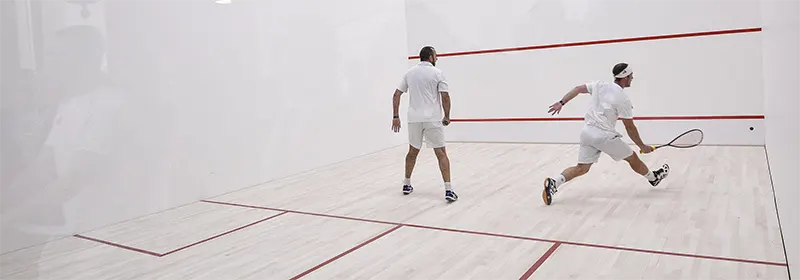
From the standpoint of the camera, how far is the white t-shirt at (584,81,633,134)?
9.64 feet

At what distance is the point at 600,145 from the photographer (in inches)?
118

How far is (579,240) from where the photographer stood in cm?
236

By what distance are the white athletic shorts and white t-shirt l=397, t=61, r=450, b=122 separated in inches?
30.3

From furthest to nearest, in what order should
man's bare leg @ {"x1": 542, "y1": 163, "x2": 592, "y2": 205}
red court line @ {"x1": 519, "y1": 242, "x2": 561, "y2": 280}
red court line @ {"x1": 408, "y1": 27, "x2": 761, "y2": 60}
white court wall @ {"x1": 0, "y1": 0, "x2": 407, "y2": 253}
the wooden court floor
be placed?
red court line @ {"x1": 408, "y1": 27, "x2": 761, "y2": 60}, man's bare leg @ {"x1": 542, "y1": 163, "x2": 592, "y2": 205}, white court wall @ {"x1": 0, "y1": 0, "x2": 407, "y2": 253}, the wooden court floor, red court line @ {"x1": 519, "y1": 242, "x2": 561, "y2": 280}

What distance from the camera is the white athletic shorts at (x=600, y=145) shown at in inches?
118

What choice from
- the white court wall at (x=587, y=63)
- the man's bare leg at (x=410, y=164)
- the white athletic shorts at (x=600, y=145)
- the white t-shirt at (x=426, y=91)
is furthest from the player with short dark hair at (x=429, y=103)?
the white court wall at (x=587, y=63)

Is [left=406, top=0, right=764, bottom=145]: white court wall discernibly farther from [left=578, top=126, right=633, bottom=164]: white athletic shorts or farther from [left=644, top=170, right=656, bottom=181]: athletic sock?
[left=578, top=126, right=633, bottom=164]: white athletic shorts

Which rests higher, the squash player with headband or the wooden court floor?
the squash player with headband

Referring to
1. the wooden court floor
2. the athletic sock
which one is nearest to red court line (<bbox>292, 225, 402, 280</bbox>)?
the wooden court floor

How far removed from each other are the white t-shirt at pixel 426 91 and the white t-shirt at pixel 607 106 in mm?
770

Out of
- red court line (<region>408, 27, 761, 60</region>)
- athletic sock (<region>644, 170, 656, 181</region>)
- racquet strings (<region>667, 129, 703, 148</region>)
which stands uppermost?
red court line (<region>408, 27, 761, 60</region>)

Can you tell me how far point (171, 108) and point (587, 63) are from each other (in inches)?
139

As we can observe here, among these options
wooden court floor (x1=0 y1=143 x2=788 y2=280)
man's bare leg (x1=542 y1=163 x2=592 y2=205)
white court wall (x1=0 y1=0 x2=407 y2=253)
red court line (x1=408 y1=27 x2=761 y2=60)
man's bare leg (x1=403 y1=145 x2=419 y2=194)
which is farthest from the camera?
red court line (x1=408 y1=27 x2=761 y2=60)

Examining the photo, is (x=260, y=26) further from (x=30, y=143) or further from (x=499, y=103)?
(x=499, y=103)
